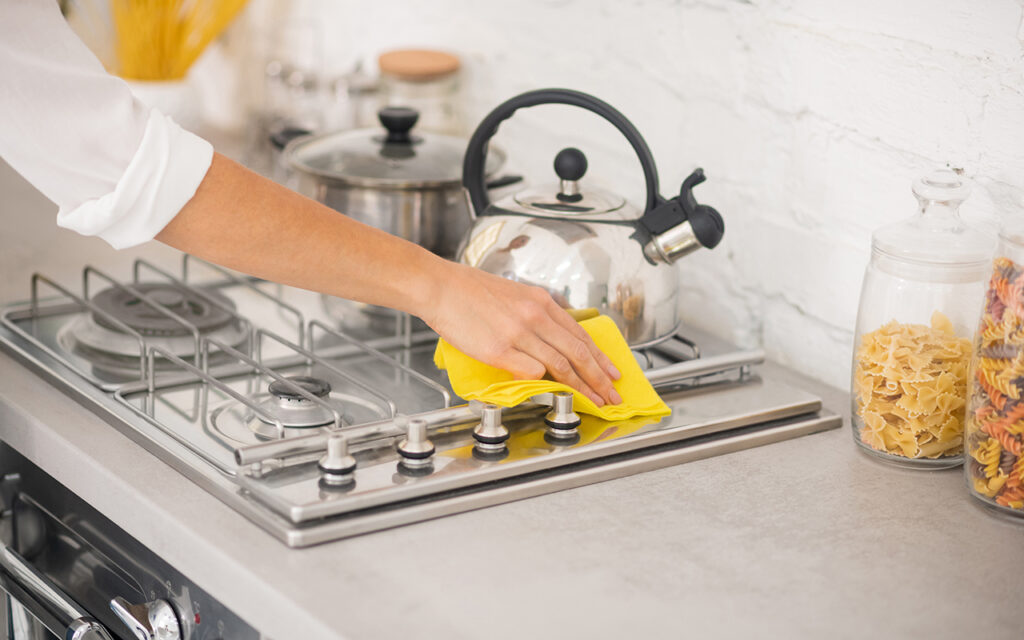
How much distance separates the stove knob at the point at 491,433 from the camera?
37.3 inches

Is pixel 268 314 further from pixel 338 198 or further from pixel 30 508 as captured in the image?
pixel 30 508

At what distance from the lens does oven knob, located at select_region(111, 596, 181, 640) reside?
893mm

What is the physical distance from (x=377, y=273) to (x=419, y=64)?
78 centimetres

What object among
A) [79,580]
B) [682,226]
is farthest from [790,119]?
[79,580]

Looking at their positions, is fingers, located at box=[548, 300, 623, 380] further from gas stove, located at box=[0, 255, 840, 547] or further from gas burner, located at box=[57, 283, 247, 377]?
gas burner, located at box=[57, 283, 247, 377]

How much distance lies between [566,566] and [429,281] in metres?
0.30

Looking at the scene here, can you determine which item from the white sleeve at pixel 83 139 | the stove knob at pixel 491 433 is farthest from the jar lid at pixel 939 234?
the white sleeve at pixel 83 139

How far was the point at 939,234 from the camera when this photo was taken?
98cm

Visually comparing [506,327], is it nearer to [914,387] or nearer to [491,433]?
[491,433]

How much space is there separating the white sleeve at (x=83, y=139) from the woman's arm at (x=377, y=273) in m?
0.03

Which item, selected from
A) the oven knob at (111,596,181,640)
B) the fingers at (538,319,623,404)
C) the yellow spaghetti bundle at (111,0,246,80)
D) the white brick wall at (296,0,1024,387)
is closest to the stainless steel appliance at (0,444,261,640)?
the oven knob at (111,596,181,640)

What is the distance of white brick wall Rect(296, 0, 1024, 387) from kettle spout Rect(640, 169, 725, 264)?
178 mm

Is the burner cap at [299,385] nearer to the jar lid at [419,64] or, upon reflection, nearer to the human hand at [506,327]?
the human hand at [506,327]

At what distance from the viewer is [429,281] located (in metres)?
0.99
